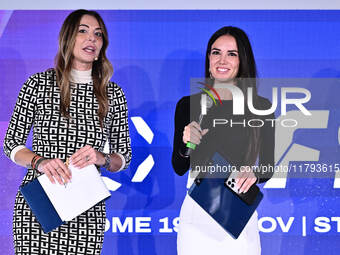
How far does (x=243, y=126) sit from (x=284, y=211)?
1024mm

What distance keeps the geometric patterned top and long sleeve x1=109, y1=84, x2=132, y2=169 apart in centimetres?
3

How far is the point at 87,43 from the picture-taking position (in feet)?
7.77

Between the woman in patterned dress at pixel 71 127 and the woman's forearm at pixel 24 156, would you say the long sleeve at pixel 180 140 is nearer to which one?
the woman in patterned dress at pixel 71 127

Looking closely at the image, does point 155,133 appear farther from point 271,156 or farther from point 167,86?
point 271,156

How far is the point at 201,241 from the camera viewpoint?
233 cm

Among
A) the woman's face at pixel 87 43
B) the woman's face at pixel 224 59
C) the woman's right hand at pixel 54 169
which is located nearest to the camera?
the woman's right hand at pixel 54 169

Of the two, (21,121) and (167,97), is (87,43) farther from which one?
(167,97)

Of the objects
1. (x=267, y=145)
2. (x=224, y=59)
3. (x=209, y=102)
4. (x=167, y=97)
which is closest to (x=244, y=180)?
(x=267, y=145)

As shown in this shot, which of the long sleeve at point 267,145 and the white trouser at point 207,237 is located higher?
the long sleeve at point 267,145

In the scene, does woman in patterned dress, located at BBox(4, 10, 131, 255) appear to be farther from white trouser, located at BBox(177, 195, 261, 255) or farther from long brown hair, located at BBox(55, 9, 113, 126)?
white trouser, located at BBox(177, 195, 261, 255)

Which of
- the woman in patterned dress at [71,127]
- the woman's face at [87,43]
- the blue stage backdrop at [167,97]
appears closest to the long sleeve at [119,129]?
the woman in patterned dress at [71,127]

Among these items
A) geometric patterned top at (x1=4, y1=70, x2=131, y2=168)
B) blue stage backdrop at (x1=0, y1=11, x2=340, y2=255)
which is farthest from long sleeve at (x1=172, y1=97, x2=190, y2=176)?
blue stage backdrop at (x1=0, y1=11, x2=340, y2=255)

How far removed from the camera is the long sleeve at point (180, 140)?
2.41m

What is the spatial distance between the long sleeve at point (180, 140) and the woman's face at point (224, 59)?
21cm
